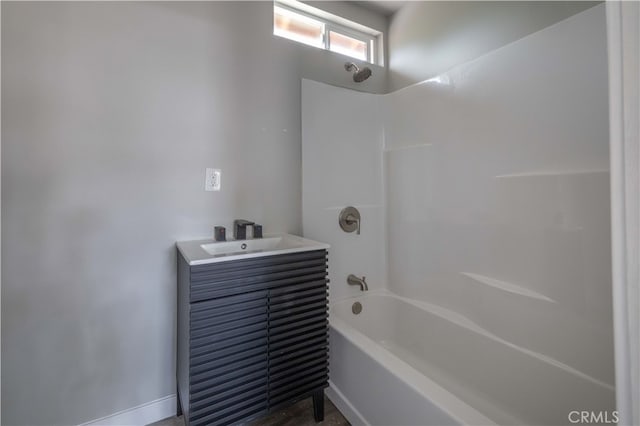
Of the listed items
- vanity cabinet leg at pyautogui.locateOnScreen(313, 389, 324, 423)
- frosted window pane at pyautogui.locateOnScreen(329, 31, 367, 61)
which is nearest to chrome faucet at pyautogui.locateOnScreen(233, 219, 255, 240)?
vanity cabinet leg at pyautogui.locateOnScreen(313, 389, 324, 423)

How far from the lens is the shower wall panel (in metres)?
1.19

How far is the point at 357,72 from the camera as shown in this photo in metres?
2.12

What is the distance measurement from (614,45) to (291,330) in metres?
1.40

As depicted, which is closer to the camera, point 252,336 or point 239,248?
point 252,336

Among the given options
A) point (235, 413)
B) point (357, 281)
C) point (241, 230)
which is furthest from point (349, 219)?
point (235, 413)

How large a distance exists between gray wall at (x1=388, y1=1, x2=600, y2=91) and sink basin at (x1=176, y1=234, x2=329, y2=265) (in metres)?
1.52

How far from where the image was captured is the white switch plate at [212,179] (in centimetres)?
165

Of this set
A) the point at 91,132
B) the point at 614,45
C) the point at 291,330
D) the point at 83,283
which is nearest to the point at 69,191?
the point at 91,132

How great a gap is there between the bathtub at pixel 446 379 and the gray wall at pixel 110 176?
1011 millimetres

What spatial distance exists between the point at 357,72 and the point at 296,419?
2353mm

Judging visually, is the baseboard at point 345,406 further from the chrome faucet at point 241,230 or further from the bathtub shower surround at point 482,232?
the chrome faucet at point 241,230

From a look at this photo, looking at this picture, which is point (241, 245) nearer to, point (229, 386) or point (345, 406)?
point (229, 386)

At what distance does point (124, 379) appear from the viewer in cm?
145

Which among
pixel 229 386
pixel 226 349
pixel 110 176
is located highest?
pixel 110 176
